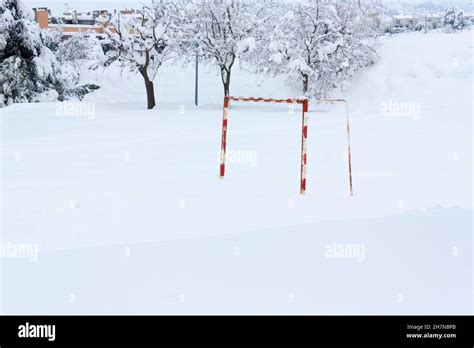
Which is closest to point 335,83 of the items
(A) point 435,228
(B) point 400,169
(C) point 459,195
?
(B) point 400,169

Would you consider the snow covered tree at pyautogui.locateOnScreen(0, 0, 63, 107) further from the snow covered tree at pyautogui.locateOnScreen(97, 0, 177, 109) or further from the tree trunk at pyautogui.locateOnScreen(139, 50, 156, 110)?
the tree trunk at pyautogui.locateOnScreen(139, 50, 156, 110)

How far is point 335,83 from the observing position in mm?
33906

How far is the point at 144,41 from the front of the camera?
3148 cm

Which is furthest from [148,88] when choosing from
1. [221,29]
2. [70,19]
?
[70,19]

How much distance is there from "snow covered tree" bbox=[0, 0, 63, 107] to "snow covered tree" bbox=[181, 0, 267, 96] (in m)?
8.81

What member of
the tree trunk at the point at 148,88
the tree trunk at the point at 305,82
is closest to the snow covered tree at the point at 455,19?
the tree trunk at the point at 305,82

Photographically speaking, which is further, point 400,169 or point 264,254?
point 400,169

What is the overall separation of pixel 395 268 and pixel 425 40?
31320 millimetres

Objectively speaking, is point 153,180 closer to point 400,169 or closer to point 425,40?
point 400,169

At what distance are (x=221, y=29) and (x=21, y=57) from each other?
11807mm

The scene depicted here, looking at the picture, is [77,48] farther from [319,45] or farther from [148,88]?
[319,45]

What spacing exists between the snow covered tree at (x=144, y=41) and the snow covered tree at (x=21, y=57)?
456cm

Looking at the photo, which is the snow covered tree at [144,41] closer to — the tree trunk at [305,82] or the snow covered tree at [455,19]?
the tree trunk at [305,82]

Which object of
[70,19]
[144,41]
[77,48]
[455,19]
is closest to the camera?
[144,41]
